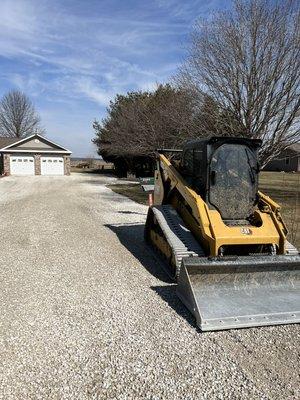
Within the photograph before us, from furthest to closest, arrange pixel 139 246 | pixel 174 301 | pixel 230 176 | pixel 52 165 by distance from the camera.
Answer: pixel 52 165 → pixel 139 246 → pixel 230 176 → pixel 174 301

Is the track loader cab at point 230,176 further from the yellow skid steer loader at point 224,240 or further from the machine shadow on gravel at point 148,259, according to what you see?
the machine shadow on gravel at point 148,259

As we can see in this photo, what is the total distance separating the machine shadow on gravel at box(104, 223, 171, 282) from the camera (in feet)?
23.5

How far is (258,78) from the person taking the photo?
14.1 m

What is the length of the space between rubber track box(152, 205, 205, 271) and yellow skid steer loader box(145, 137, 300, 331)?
15 mm

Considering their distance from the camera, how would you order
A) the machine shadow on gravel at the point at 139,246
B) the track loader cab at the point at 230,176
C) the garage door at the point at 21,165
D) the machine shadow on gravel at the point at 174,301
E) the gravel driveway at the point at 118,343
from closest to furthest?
the gravel driveway at the point at 118,343 → the machine shadow on gravel at the point at 174,301 → the track loader cab at the point at 230,176 → the machine shadow on gravel at the point at 139,246 → the garage door at the point at 21,165

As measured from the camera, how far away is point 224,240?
20.0ft

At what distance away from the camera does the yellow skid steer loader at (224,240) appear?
5.18 m

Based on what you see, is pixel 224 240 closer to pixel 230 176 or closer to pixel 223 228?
pixel 223 228

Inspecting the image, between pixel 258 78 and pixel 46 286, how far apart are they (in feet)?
35.2

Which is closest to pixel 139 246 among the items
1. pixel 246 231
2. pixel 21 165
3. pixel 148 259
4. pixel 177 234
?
pixel 148 259

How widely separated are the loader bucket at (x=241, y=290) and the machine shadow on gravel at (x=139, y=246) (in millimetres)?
1196

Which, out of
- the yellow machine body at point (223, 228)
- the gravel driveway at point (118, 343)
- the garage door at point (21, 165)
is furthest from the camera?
the garage door at point (21, 165)

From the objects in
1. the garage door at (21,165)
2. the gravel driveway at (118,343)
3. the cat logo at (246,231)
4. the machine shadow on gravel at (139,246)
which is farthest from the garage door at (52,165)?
the cat logo at (246,231)

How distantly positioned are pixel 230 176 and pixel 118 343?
3370 millimetres
